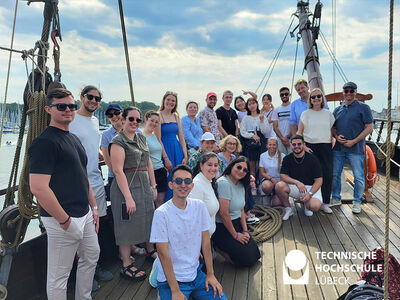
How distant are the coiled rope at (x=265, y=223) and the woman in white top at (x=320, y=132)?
0.79m

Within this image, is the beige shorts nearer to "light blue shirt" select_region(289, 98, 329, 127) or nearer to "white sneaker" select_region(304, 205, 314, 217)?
"white sneaker" select_region(304, 205, 314, 217)

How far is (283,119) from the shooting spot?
4.60 m

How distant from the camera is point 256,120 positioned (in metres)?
4.71

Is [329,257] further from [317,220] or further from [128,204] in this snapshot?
[128,204]

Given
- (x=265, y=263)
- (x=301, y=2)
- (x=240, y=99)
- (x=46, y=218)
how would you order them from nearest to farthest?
(x=46, y=218), (x=265, y=263), (x=240, y=99), (x=301, y=2)

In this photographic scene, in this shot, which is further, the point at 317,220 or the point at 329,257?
the point at 317,220

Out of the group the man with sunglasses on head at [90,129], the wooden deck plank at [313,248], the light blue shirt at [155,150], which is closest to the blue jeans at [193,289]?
the man with sunglasses on head at [90,129]

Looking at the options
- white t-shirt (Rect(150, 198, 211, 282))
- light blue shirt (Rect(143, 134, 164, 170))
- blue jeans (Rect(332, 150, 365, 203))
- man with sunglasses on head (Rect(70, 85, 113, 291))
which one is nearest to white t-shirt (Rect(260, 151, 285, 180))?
blue jeans (Rect(332, 150, 365, 203))

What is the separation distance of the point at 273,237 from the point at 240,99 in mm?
2470

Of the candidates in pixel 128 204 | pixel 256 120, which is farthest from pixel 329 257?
pixel 256 120

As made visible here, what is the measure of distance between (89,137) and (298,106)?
10.3 ft

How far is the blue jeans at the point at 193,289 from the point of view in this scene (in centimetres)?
200

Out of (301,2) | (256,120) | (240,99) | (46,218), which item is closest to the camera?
(46,218)

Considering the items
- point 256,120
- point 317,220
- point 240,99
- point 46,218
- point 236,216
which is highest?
point 240,99
